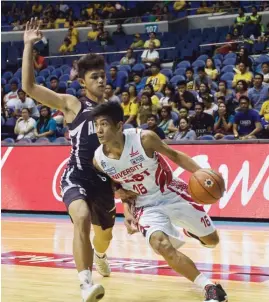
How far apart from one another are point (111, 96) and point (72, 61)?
224 inches

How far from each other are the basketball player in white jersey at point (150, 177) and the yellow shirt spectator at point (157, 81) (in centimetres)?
927

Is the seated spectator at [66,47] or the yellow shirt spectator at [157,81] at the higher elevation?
the seated spectator at [66,47]

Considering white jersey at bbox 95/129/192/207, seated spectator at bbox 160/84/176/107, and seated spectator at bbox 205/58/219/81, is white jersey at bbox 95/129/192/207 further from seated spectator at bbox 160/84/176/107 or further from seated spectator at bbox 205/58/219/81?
seated spectator at bbox 205/58/219/81

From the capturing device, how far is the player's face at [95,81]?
5664 mm

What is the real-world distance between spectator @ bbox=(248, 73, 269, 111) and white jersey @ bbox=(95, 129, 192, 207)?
287 inches

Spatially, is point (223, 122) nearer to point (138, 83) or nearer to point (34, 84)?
point (138, 83)

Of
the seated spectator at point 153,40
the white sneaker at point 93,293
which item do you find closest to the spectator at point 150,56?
the seated spectator at point 153,40

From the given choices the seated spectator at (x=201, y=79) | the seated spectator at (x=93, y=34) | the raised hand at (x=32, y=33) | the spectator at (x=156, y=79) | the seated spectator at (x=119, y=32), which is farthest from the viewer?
the seated spectator at (x=93, y=34)

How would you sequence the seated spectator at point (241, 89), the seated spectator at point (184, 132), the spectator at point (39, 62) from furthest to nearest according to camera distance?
the spectator at point (39, 62) < the seated spectator at point (241, 89) < the seated spectator at point (184, 132)

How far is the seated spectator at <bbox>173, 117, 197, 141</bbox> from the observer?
1184cm

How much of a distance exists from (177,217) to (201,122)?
687 cm

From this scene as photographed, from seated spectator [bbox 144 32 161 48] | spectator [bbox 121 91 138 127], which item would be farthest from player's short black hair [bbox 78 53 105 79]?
seated spectator [bbox 144 32 161 48]

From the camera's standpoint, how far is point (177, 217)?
5453mm

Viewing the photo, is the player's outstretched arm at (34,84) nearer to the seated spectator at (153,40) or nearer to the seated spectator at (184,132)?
the seated spectator at (184,132)
